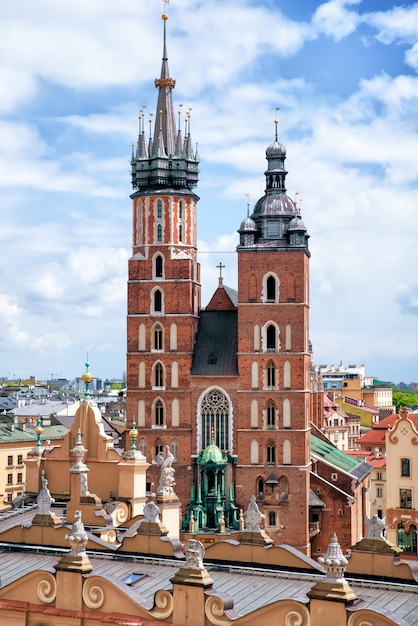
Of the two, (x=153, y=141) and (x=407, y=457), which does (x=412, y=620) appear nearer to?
(x=407, y=457)

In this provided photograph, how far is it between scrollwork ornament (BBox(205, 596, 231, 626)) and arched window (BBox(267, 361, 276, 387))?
2197 inches

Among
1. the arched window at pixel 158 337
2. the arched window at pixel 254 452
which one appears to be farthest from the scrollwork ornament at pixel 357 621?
the arched window at pixel 158 337

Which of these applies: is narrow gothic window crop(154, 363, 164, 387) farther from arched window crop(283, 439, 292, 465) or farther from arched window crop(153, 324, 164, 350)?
arched window crop(283, 439, 292, 465)

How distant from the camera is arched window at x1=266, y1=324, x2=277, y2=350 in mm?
79562

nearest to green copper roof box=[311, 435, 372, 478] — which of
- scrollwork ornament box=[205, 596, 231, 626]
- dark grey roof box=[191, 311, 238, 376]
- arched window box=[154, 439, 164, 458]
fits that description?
dark grey roof box=[191, 311, 238, 376]

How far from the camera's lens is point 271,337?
79750mm

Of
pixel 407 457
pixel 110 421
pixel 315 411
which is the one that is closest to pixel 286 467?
pixel 407 457

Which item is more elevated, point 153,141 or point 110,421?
point 153,141

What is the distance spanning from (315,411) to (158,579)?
258 ft

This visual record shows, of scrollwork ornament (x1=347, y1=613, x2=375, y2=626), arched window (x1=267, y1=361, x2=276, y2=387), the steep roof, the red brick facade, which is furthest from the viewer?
the steep roof

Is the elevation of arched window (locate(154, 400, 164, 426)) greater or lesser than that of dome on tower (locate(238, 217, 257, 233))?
lesser

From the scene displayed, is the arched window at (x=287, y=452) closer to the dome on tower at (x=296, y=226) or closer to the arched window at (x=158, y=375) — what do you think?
the arched window at (x=158, y=375)

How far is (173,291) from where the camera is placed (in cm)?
8162

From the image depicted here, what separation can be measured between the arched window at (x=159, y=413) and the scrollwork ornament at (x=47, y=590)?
5518cm
